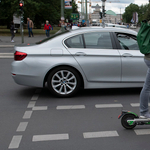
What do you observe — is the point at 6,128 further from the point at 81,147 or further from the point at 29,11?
the point at 29,11

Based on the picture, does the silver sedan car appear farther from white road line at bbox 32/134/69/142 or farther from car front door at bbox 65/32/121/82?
white road line at bbox 32/134/69/142

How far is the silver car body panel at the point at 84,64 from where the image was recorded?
6.25 m

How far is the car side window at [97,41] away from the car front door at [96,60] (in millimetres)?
22

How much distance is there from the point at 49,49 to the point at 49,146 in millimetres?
2910

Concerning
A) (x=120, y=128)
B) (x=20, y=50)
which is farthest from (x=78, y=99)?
(x=120, y=128)

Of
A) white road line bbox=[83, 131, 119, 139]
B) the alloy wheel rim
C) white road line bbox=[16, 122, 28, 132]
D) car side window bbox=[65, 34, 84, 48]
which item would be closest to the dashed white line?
the alloy wheel rim

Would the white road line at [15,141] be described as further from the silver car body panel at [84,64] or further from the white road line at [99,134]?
the silver car body panel at [84,64]

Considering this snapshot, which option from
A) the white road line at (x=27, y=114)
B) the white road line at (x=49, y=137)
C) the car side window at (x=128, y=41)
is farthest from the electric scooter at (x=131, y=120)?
the car side window at (x=128, y=41)

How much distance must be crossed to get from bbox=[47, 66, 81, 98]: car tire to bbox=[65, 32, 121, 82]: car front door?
0.81 feet

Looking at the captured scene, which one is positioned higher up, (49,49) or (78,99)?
(49,49)

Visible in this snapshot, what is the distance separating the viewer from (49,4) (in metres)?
42.3

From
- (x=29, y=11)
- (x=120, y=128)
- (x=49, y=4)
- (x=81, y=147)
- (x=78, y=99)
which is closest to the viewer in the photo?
(x=81, y=147)

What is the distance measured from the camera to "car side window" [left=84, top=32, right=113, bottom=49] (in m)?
6.46

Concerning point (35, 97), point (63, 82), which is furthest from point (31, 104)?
point (63, 82)
